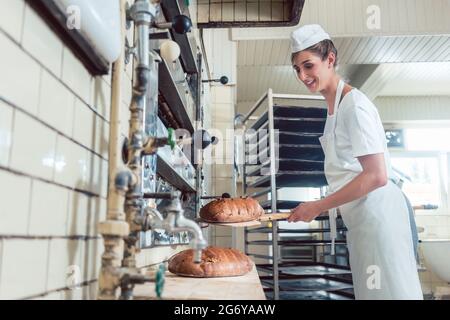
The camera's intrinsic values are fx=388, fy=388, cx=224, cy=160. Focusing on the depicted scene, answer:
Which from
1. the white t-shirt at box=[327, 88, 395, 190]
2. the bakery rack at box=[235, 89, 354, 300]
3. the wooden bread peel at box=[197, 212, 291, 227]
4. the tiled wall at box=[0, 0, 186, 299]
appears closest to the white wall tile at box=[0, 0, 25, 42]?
the tiled wall at box=[0, 0, 186, 299]

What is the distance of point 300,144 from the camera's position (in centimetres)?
304

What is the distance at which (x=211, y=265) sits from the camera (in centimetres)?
99

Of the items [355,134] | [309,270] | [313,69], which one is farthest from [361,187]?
[309,270]

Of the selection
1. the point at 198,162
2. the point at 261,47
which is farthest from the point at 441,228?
the point at 198,162

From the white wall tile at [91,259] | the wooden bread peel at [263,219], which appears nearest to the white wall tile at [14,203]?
the white wall tile at [91,259]

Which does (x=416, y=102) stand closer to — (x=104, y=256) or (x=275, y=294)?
(x=275, y=294)

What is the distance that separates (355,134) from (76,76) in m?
0.95

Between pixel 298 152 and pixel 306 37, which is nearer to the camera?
pixel 306 37

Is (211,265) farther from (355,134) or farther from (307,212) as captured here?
(355,134)

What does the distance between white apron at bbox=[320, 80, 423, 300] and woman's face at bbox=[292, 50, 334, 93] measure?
0.25 ft

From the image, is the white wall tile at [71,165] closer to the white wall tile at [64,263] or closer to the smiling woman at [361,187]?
the white wall tile at [64,263]

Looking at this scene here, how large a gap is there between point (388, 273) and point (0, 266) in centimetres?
118

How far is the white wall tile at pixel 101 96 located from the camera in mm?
732

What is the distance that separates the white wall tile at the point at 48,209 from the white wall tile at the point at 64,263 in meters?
0.02
